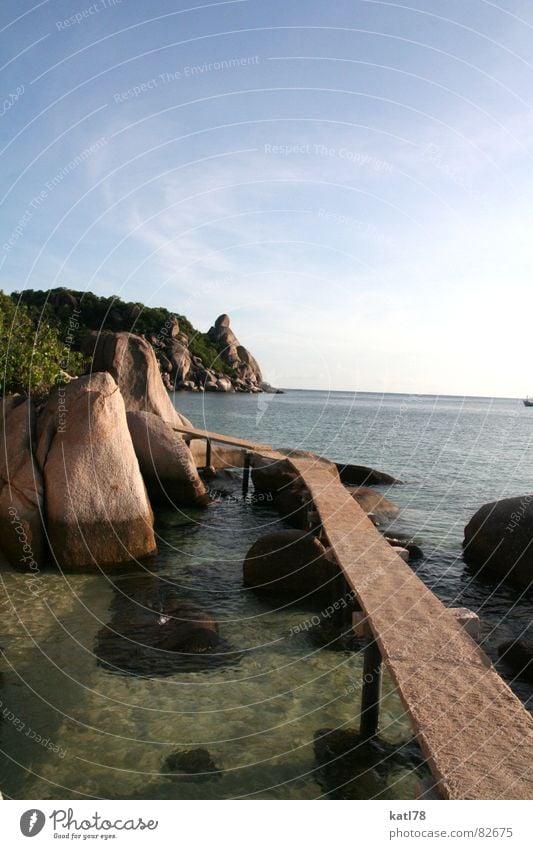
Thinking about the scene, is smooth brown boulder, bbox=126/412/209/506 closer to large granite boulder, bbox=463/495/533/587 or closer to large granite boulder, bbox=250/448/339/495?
large granite boulder, bbox=250/448/339/495

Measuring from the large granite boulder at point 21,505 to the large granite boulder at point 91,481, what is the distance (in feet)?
0.69

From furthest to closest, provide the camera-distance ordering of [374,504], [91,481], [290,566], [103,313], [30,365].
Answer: [103,313] → [374,504] → [30,365] → [91,481] → [290,566]

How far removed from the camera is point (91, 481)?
12.1m

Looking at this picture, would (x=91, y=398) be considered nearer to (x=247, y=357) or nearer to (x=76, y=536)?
(x=76, y=536)

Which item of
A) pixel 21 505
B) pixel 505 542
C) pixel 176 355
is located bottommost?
pixel 505 542

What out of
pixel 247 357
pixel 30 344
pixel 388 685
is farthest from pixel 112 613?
pixel 247 357

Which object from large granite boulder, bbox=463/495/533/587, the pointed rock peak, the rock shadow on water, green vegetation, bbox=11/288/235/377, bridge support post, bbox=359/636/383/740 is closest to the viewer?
bridge support post, bbox=359/636/383/740

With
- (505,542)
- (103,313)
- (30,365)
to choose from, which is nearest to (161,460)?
(30,365)

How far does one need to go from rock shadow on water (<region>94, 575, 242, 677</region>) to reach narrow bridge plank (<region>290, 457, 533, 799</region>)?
90.0 inches

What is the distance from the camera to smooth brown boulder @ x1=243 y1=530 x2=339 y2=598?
10898 mm

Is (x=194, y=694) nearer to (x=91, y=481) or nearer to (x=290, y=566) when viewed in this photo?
(x=290, y=566)

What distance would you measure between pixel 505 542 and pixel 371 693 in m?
7.30

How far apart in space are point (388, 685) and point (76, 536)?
6585mm

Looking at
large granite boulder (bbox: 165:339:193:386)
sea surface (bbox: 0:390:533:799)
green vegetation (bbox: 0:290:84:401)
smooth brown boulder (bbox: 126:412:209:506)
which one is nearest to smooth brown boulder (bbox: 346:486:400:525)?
sea surface (bbox: 0:390:533:799)
